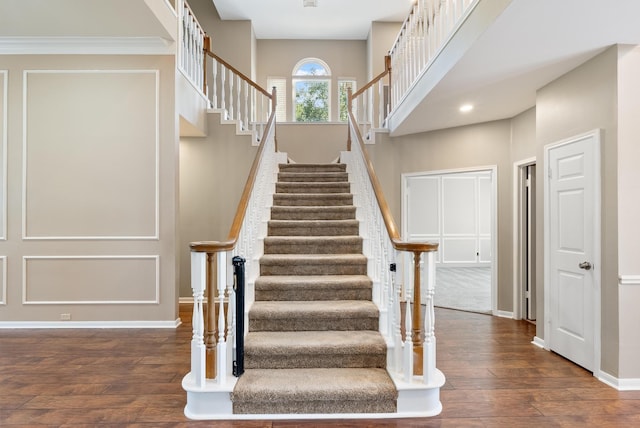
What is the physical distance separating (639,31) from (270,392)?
3.45 m

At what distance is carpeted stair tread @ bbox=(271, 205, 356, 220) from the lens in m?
4.84

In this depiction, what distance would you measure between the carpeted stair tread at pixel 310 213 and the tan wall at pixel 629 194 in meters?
2.65

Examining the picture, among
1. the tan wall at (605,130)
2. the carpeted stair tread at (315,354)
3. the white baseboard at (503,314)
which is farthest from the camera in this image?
the white baseboard at (503,314)

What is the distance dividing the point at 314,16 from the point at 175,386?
268 inches

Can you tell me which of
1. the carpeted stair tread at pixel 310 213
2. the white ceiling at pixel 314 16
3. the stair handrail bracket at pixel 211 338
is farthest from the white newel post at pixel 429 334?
the white ceiling at pixel 314 16

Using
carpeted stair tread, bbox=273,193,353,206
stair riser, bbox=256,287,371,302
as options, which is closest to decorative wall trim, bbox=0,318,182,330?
stair riser, bbox=256,287,371,302

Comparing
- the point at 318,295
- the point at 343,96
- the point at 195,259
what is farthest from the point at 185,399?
the point at 343,96

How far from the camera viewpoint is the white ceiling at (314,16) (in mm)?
7082

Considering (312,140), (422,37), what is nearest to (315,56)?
(312,140)

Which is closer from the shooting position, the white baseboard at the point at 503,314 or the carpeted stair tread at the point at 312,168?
the white baseboard at the point at 503,314

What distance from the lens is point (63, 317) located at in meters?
4.46

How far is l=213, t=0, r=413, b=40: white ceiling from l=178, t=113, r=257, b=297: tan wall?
2.73m

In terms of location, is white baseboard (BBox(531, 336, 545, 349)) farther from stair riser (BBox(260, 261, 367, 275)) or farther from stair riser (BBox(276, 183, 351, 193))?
stair riser (BBox(276, 183, 351, 193))

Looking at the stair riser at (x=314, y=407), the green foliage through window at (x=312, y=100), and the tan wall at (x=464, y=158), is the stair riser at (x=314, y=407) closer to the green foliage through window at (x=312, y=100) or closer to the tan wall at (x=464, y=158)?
the tan wall at (x=464, y=158)
